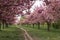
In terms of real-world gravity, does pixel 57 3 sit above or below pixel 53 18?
above

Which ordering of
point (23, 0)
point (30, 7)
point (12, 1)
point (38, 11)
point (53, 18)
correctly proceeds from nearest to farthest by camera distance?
point (12, 1), point (23, 0), point (30, 7), point (53, 18), point (38, 11)

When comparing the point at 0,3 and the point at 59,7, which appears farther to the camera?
the point at 59,7

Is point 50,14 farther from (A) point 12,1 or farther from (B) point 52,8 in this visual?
(A) point 12,1

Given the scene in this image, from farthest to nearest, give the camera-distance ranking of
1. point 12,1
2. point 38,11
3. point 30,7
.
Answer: point 38,11
point 30,7
point 12,1

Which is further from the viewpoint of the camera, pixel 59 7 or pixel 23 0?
pixel 59 7

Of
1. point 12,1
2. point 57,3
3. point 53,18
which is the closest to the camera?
point 12,1

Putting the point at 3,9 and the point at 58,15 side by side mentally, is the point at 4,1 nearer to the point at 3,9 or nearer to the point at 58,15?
the point at 3,9

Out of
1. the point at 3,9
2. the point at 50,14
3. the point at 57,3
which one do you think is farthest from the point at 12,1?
the point at 50,14

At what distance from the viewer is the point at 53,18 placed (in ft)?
120

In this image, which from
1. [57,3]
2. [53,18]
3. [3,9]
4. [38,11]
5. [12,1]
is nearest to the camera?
[12,1]

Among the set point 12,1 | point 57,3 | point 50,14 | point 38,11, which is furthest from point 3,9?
point 38,11

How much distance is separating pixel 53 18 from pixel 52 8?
3438 mm

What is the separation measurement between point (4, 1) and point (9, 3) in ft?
1.02

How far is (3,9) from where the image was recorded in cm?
1354
